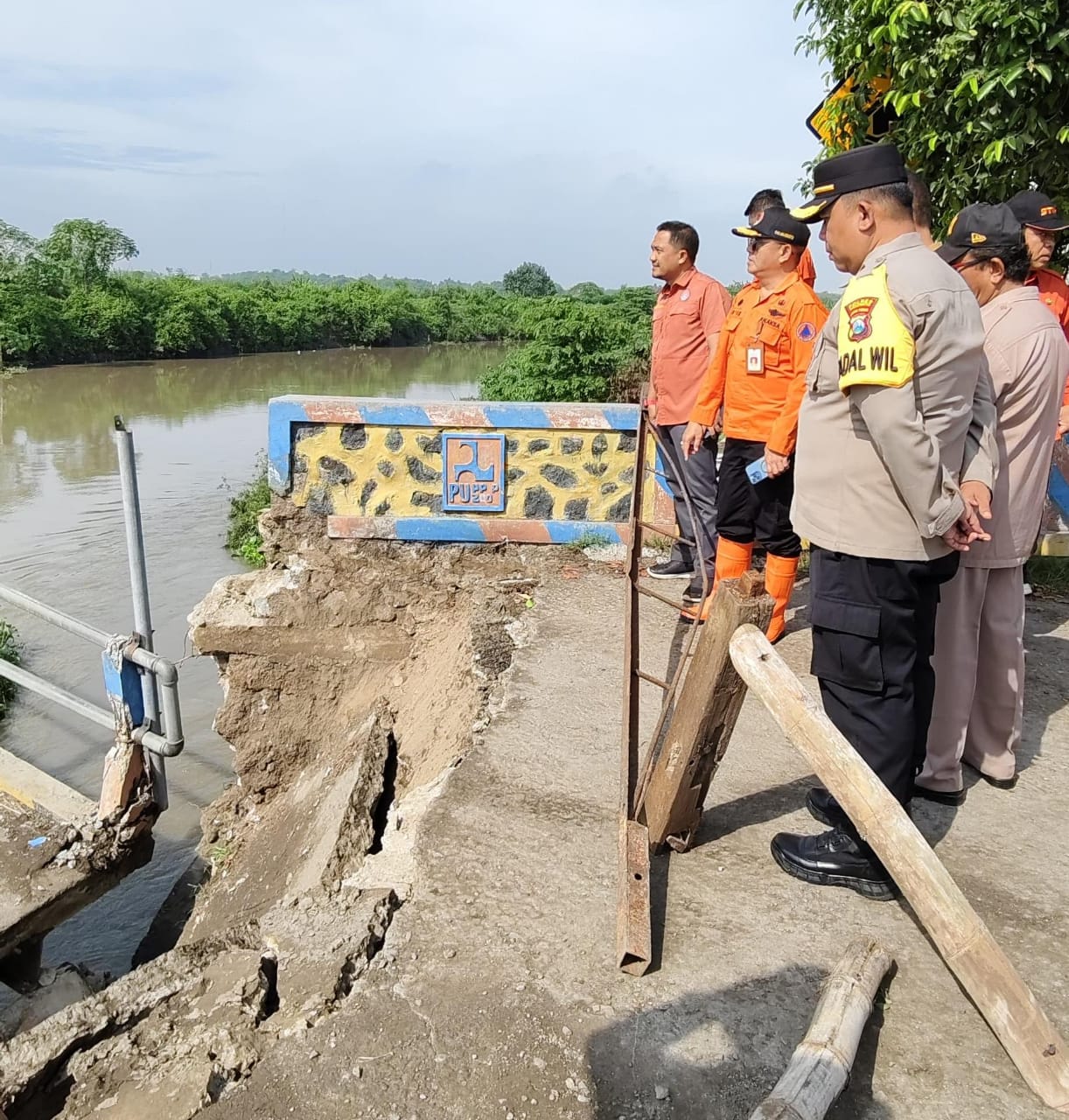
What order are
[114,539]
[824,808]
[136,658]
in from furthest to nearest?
[114,539] → [136,658] → [824,808]

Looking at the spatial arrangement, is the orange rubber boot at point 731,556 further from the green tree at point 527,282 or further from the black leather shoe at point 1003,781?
the green tree at point 527,282

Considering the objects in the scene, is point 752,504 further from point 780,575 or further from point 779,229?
point 779,229

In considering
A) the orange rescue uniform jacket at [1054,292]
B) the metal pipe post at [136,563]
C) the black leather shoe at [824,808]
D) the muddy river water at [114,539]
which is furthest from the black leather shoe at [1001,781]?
the muddy river water at [114,539]

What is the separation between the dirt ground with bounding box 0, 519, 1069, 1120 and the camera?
5.94 ft

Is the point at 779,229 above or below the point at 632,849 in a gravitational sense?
above

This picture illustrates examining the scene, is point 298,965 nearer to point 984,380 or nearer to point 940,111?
point 984,380

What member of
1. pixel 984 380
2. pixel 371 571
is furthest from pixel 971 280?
pixel 371 571

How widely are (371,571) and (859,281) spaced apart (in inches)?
143

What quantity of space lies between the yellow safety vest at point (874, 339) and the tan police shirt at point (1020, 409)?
2.86 ft

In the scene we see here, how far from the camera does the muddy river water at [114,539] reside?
18.6 feet

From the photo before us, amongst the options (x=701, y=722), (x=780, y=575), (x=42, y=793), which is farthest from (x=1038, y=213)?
(x=42, y=793)

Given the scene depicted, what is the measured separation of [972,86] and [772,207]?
1.56 m

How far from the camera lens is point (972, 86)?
4.54 metres

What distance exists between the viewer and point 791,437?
3473 mm
